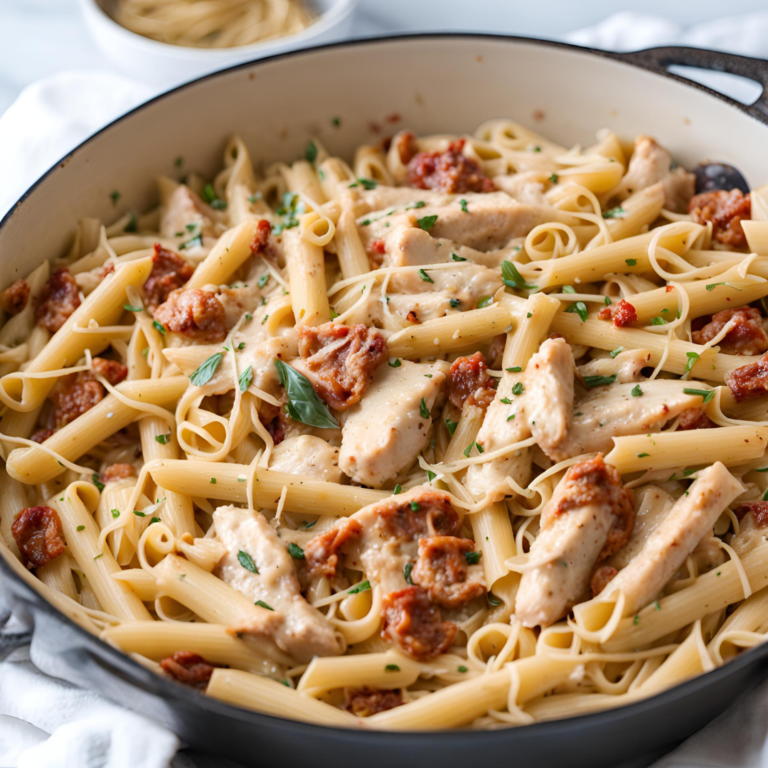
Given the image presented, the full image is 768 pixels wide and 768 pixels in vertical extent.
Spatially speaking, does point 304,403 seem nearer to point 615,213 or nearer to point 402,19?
point 615,213

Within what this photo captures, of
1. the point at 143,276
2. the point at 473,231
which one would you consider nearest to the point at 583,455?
the point at 473,231

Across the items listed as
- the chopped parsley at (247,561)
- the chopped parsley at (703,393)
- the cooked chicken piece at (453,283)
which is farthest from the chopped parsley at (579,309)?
the chopped parsley at (247,561)

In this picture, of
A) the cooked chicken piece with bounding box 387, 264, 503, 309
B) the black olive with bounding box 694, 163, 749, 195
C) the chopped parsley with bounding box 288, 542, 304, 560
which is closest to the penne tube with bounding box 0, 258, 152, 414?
the cooked chicken piece with bounding box 387, 264, 503, 309

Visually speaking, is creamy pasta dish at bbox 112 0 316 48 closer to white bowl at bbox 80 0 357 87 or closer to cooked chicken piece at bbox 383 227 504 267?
white bowl at bbox 80 0 357 87

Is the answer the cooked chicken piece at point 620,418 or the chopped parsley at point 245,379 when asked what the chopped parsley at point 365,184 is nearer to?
the chopped parsley at point 245,379

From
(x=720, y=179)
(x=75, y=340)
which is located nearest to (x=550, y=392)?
(x=720, y=179)

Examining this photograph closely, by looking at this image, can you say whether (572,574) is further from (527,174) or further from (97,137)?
(97,137)
